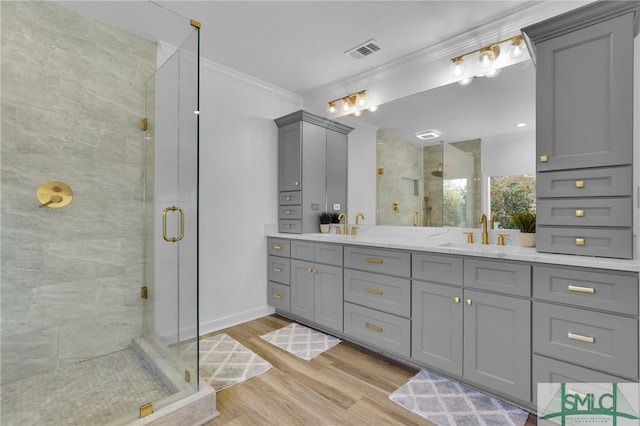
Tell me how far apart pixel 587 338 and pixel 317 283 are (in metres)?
1.93

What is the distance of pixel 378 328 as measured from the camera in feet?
7.89

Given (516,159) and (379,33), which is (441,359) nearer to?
(516,159)

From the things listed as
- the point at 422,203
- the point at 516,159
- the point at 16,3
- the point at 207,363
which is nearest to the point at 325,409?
the point at 207,363

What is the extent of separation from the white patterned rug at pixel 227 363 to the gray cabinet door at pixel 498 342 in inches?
56.1

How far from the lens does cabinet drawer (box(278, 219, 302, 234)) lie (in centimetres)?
341

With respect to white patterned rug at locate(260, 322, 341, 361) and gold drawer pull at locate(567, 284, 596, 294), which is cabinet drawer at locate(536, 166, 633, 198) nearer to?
gold drawer pull at locate(567, 284, 596, 294)

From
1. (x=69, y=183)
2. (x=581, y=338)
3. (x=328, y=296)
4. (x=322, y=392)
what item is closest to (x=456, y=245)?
(x=581, y=338)

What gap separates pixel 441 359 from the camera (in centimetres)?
204

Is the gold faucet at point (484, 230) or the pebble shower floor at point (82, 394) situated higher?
the gold faucet at point (484, 230)

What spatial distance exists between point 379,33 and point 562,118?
→ 1.49 metres

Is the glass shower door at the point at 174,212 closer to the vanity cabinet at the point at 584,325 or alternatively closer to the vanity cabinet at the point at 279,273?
the vanity cabinet at the point at 279,273

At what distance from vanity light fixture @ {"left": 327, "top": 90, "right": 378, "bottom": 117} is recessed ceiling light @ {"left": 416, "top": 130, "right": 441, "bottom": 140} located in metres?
0.59

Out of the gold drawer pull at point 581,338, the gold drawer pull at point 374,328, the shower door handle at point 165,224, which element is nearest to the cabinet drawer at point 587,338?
the gold drawer pull at point 581,338

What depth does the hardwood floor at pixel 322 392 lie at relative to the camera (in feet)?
5.69
